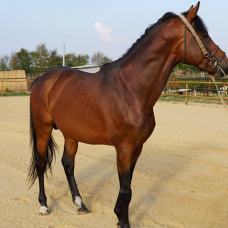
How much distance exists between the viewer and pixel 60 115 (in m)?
3.71

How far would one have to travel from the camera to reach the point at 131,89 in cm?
304

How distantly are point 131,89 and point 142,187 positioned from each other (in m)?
2.01

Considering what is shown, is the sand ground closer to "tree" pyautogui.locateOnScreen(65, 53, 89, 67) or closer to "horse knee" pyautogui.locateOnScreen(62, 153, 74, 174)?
"horse knee" pyautogui.locateOnScreen(62, 153, 74, 174)

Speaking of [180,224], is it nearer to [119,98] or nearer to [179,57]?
[119,98]

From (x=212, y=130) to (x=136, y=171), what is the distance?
445 centimetres

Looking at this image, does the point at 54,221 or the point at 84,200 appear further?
the point at 84,200

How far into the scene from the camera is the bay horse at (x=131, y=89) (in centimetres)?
279

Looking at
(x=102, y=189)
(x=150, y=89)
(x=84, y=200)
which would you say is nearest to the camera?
(x=150, y=89)

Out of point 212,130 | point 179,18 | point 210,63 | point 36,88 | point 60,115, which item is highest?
point 179,18

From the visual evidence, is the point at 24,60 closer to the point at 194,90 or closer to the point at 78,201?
the point at 194,90

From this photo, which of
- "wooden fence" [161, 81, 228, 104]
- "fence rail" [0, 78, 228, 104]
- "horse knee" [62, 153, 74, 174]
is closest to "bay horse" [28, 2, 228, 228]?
"horse knee" [62, 153, 74, 174]

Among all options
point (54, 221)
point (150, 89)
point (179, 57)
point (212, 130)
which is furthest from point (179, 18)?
point (212, 130)

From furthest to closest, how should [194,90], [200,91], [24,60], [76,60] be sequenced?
[76,60] → [24,60] → [200,91] → [194,90]

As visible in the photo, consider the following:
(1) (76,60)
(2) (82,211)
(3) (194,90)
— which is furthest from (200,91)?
(1) (76,60)
